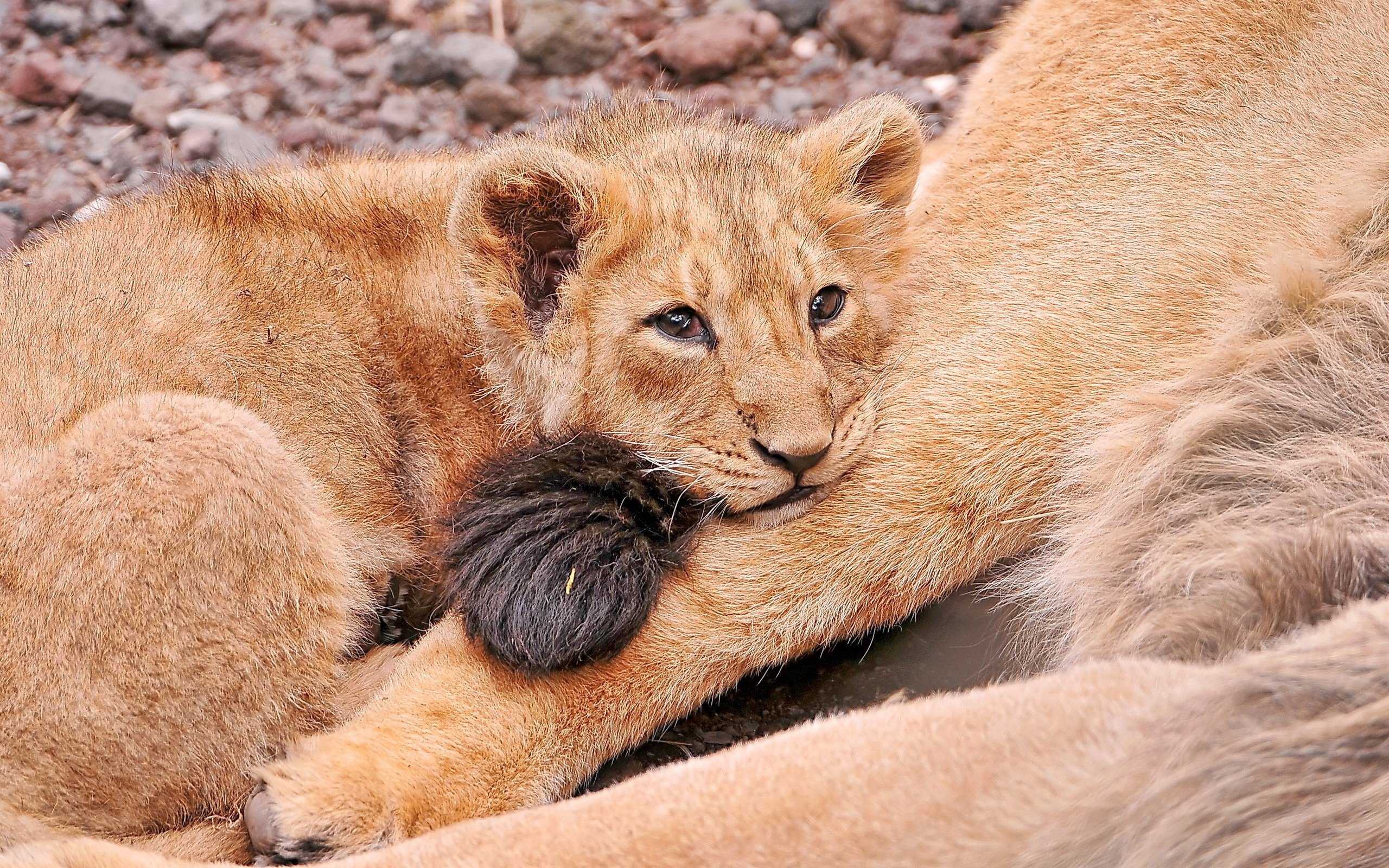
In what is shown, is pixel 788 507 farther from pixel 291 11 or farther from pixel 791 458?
pixel 291 11

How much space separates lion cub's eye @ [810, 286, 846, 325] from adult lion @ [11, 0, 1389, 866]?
0.52ft

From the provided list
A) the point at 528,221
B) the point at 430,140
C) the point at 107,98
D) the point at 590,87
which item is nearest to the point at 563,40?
the point at 590,87

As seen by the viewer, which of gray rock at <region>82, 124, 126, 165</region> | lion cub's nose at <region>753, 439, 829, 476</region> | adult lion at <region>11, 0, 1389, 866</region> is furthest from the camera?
gray rock at <region>82, 124, 126, 165</region>

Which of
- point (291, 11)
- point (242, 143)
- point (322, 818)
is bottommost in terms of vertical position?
point (322, 818)

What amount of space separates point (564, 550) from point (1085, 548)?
970 mm

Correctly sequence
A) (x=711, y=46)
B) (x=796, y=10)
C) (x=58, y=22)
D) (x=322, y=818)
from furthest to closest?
(x=796, y=10)
(x=711, y=46)
(x=58, y=22)
(x=322, y=818)

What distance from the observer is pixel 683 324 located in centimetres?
299

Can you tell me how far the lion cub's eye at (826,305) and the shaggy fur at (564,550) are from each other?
0.49 metres

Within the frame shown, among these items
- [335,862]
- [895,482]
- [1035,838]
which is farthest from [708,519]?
[1035,838]

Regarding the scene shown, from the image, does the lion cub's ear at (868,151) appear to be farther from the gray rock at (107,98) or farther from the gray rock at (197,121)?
the gray rock at (107,98)

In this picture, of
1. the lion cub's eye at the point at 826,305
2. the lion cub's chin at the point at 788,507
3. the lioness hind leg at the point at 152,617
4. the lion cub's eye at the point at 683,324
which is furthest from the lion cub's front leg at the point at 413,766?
the lion cub's eye at the point at 826,305

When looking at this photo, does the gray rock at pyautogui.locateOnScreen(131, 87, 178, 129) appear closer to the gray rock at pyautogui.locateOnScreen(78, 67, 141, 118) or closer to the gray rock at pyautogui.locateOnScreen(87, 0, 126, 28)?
the gray rock at pyautogui.locateOnScreen(78, 67, 141, 118)

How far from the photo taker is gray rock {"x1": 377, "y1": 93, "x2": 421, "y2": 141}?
4680mm

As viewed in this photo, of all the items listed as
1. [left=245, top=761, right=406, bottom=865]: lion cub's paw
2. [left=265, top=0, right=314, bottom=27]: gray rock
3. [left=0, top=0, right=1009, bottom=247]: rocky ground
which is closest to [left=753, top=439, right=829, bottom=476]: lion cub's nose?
[left=245, top=761, right=406, bottom=865]: lion cub's paw
